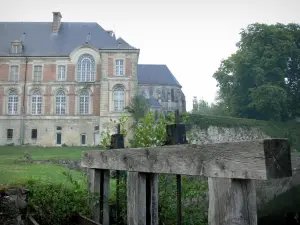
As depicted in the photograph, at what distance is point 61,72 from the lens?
3073 centimetres

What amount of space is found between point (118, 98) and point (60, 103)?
6.41 meters

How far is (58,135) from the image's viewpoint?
30.3 metres

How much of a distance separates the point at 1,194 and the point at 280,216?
477 inches

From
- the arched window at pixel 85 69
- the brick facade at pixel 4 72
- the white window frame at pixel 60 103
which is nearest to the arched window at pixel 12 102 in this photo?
the brick facade at pixel 4 72

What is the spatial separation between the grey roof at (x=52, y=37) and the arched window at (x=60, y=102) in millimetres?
4314

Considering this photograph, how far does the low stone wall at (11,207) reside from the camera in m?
3.60

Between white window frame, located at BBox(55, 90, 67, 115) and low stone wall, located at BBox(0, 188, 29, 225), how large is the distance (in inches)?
1090

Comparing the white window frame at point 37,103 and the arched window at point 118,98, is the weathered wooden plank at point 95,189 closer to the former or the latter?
the arched window at point 118,98

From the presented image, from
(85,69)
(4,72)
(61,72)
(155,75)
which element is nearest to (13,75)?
(4,72)

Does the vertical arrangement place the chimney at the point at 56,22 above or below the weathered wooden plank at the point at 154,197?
above

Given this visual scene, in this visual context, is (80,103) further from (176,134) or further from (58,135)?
(176,134)

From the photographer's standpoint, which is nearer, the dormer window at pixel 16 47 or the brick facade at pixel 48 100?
the brick facade at pixel 48 100

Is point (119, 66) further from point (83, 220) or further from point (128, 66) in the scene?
point (83, 220)

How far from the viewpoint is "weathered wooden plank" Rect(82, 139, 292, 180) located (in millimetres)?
1509
